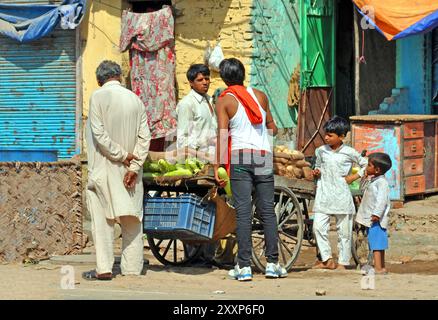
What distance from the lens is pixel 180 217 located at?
388 inches

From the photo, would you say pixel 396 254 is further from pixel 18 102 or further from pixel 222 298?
pixel 18 102

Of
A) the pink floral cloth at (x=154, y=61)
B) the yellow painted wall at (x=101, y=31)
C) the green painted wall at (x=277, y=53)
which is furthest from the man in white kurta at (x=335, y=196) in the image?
the yellow painted wall at (x=101, y=31)

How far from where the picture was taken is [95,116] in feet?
32.0

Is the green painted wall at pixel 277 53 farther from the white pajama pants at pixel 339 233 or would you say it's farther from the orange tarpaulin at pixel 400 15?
the white pajama pants at pixel 339 233

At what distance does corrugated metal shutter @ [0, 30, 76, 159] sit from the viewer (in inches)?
679

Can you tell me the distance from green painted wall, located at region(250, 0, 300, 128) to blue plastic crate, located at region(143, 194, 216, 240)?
6.24m

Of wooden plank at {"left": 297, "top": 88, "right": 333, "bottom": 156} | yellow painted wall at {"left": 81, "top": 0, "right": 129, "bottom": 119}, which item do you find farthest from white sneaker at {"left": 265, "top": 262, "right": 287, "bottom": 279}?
yellow painted wall at {"left": 81, "top": 0, "right": 129, "bottom": 119}

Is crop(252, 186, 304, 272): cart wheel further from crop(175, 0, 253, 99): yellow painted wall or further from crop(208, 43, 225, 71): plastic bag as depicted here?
crop(175, 0, 253, 99): yellow painted wall

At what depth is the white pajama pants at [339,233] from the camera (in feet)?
35.7

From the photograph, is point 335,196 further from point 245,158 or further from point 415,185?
point 415,185

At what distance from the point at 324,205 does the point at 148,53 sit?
20.6 ft

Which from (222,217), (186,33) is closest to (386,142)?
(186,33)

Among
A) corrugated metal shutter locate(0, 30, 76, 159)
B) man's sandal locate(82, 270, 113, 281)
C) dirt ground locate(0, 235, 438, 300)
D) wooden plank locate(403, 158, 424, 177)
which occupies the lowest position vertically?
dirt ground locate(0, 235, 438, 300)

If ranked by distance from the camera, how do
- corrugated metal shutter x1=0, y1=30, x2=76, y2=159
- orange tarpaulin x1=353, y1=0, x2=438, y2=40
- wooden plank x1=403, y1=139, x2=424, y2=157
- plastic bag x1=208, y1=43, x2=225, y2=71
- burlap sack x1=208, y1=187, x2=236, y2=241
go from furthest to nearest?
1. corrugated metal shutter x1=0, y1=30, x2=76, y2=159
2. plastic bag x1=208, y1=43, x2=225, y2=71
3. wooden plank x1=403, y1=139, x2=424, y2=157
4. orange tarpaulin x1=353, y1=0, x2=438, y2=40
5. burlap sack x1=208, y1=187, x2=236, y2=241
